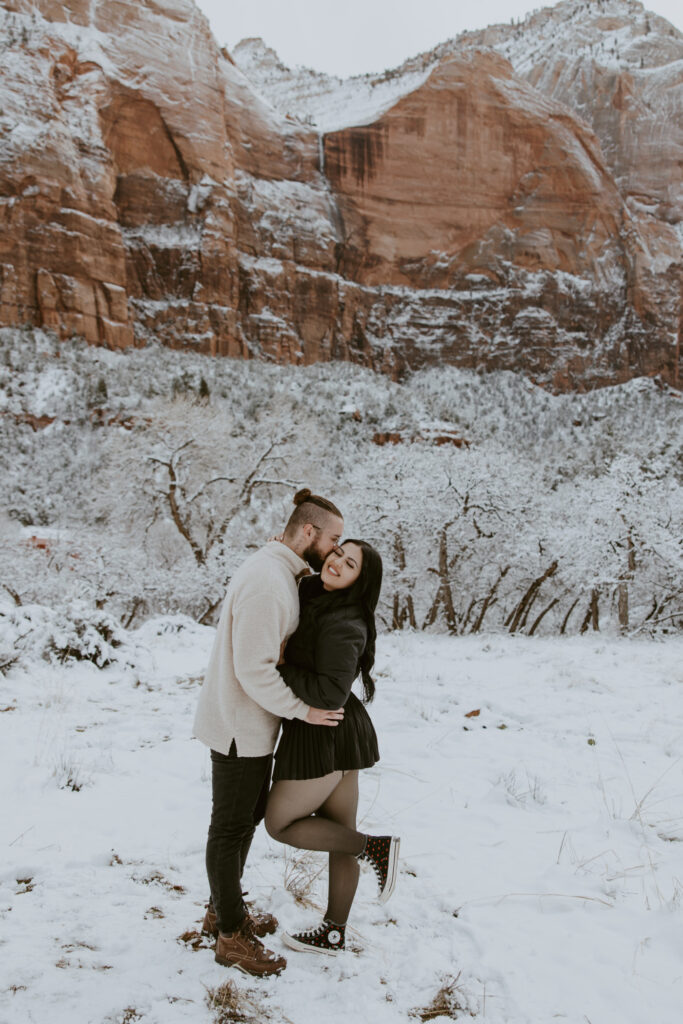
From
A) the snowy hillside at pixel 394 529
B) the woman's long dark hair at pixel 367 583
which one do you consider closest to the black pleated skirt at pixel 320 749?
the woman's long dark hair at pixel 367 583

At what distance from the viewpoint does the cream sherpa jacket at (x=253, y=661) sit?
2.17 m

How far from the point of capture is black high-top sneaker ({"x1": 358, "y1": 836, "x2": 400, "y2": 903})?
2.37 metres

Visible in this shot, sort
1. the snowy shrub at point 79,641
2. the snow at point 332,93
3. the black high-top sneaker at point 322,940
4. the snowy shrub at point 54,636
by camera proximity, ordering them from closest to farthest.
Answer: the black high-top sneaker at point 322,940 < the snowy shrub at point 54,636 < the snowy shrub at point 79,641 < the snow at point 332,93

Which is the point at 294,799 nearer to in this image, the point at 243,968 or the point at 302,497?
the point at 243,968

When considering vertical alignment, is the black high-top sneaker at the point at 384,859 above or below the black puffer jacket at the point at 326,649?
below

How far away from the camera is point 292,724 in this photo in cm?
231

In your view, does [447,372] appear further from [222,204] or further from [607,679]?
[607,679]

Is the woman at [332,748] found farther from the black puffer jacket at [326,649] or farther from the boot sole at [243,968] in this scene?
the boot sole at [243,968]

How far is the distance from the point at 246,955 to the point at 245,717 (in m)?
0.86

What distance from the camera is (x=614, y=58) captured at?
319ft

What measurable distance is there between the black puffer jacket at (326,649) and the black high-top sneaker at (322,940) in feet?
3.21

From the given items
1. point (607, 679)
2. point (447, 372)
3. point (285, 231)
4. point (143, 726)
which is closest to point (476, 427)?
point (447, 372)

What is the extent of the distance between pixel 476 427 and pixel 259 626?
49.4 metres

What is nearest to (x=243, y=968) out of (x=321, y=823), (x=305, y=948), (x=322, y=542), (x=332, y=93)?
(x=305, y=948)
